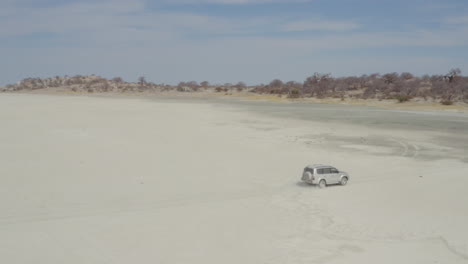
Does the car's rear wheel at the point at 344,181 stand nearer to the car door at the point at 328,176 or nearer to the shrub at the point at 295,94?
the car door at the point at 328,176

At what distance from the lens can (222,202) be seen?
19.2m

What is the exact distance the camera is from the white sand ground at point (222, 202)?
1394 centimetres

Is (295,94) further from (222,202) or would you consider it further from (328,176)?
(222,202)

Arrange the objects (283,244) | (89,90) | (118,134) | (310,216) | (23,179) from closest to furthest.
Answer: (283,244), (310,216), (23,179), (118,134), (89,90)

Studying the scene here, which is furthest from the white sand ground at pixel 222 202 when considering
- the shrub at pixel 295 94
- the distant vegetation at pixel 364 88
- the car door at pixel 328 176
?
the shrub at pixel 295 94

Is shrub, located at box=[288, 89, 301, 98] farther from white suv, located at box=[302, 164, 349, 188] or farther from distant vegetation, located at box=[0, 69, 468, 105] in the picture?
white suv, located at box=[302, 164, 349, 188]

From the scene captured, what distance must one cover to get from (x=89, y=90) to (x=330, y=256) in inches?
5110

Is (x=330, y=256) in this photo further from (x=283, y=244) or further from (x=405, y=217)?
(x=405, y=217)

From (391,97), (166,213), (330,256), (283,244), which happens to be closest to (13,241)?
(166,213)

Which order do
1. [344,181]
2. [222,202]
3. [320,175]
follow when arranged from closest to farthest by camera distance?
[222,202] < [320,175] < [344,181]

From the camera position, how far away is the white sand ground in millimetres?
13938

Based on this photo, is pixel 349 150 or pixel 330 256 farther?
pixel 349 150

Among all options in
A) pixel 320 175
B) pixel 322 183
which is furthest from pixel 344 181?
pixel 320 175

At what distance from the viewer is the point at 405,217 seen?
56.9 ft
